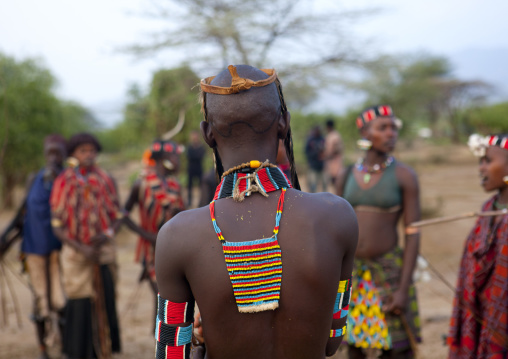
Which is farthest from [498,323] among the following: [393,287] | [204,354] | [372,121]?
[204,354]

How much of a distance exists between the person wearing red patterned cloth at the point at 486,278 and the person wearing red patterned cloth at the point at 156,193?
96.5 inches

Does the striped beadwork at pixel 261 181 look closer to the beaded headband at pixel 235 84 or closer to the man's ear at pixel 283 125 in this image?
the man's ear at pixel 283 125

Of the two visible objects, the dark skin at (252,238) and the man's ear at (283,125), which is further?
the man's ear at (283,125)

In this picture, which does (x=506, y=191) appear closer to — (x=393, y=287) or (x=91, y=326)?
(x=393, y=287)

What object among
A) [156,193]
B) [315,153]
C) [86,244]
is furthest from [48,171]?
[315,153]

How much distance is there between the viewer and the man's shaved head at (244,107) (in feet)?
5.46

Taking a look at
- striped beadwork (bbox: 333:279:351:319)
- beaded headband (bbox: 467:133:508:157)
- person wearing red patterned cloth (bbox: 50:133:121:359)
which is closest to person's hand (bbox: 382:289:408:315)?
beaded headband (bbox: 467:133:508:157)

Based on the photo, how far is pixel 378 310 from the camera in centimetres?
367

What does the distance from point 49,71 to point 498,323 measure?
43.9 ft

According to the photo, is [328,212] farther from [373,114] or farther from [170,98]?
[170,98]

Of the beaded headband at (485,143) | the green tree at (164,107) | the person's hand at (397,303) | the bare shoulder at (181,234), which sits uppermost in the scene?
the green tree at (164,107)

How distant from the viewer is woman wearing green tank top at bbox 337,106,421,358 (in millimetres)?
3611

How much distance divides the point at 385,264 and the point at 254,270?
228cm

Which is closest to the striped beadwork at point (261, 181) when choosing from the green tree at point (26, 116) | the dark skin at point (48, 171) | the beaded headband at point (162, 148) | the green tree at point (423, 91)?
the beaded headband at point (162, 148)
